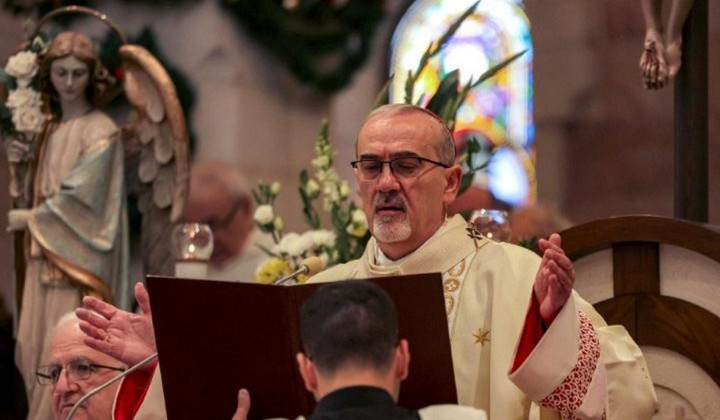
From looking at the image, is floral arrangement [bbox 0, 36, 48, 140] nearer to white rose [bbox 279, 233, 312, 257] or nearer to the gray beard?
white rose [bbox 279, 233, 312, 257]

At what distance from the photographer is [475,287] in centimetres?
429

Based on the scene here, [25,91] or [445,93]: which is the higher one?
[25,91]

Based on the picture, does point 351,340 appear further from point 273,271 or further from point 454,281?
point 273,271

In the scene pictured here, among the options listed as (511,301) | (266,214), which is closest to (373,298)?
(511,301)

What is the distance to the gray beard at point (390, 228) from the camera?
166 inches

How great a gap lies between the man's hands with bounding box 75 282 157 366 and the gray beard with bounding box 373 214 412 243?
0.69 m

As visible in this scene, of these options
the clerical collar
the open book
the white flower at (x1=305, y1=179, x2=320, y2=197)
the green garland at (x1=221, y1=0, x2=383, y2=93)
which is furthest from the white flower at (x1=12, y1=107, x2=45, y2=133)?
the open book

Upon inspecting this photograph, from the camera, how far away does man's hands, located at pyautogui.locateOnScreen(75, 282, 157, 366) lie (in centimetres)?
405

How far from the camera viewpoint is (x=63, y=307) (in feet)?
28.8

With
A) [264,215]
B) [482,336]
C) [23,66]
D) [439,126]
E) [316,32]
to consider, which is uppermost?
[316,32]

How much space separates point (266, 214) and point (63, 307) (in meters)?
2.68

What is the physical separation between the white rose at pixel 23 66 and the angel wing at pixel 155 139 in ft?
1.88

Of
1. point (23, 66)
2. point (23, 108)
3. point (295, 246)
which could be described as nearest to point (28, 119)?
point (23, 108)

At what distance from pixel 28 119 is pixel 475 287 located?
17.2 feet
